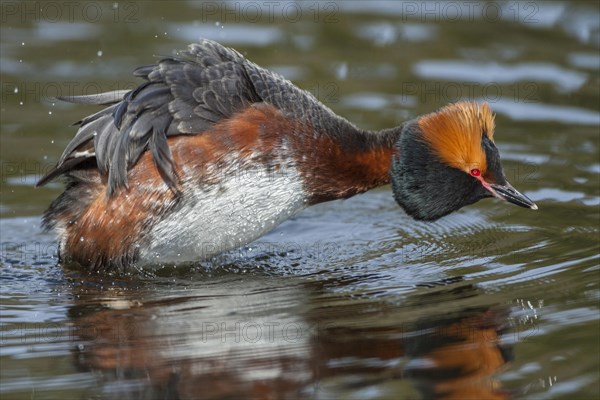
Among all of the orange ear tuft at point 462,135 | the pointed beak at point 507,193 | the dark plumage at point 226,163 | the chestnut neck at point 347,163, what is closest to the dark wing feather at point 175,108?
the dark plumage at point 226,163

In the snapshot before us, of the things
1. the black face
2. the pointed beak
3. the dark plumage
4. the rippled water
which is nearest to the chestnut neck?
the dark plumage

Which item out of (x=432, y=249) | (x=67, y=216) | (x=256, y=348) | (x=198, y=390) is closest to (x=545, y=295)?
(x=432, y=249)

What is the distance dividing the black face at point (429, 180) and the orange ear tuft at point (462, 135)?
66mm

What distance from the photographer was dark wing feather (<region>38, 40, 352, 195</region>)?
9297 millimetres

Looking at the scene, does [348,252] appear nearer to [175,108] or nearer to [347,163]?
[347,163]

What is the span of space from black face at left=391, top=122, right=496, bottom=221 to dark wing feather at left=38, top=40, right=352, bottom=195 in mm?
637

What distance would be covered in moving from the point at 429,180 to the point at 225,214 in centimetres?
177

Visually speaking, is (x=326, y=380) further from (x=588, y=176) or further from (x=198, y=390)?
(x=588, y=176)

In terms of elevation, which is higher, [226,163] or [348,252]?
[226,163]

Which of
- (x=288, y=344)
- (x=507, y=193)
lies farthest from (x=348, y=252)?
(x=288, y=344)

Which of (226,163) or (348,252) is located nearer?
(226,163)

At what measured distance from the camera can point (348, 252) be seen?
10211 millimetres

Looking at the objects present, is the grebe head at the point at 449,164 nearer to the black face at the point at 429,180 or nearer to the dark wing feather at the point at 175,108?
the black face at the point at 429,180

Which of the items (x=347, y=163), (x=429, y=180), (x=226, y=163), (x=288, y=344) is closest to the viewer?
(x=288, y=344)
